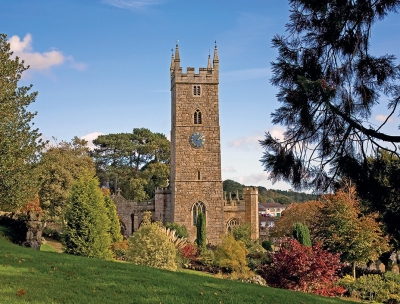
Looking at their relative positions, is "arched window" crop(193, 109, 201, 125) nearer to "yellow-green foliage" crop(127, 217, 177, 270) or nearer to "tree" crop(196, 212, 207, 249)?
"tree" crop(196, 212, 207, 249)

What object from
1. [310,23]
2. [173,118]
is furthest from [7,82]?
[173,118]

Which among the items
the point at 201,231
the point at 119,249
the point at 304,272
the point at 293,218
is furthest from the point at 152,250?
the point at 293,218

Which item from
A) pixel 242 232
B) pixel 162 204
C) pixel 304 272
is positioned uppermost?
pixel 162 204

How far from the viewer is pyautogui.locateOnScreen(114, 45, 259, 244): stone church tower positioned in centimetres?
3488

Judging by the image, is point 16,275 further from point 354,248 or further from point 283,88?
point 354,248

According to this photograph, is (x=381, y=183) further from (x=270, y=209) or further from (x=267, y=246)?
(x=270, y=209)

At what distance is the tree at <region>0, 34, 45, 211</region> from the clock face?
56.0ft

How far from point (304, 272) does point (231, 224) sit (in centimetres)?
2033

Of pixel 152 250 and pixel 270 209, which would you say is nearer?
pixel 152 250

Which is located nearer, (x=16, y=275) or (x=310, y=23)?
(x=310, y=23)

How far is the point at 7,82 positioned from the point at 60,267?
9.55 m

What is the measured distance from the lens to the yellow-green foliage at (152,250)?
1831 cm

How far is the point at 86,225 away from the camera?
62.4 feet

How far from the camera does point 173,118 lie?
36844 mm
